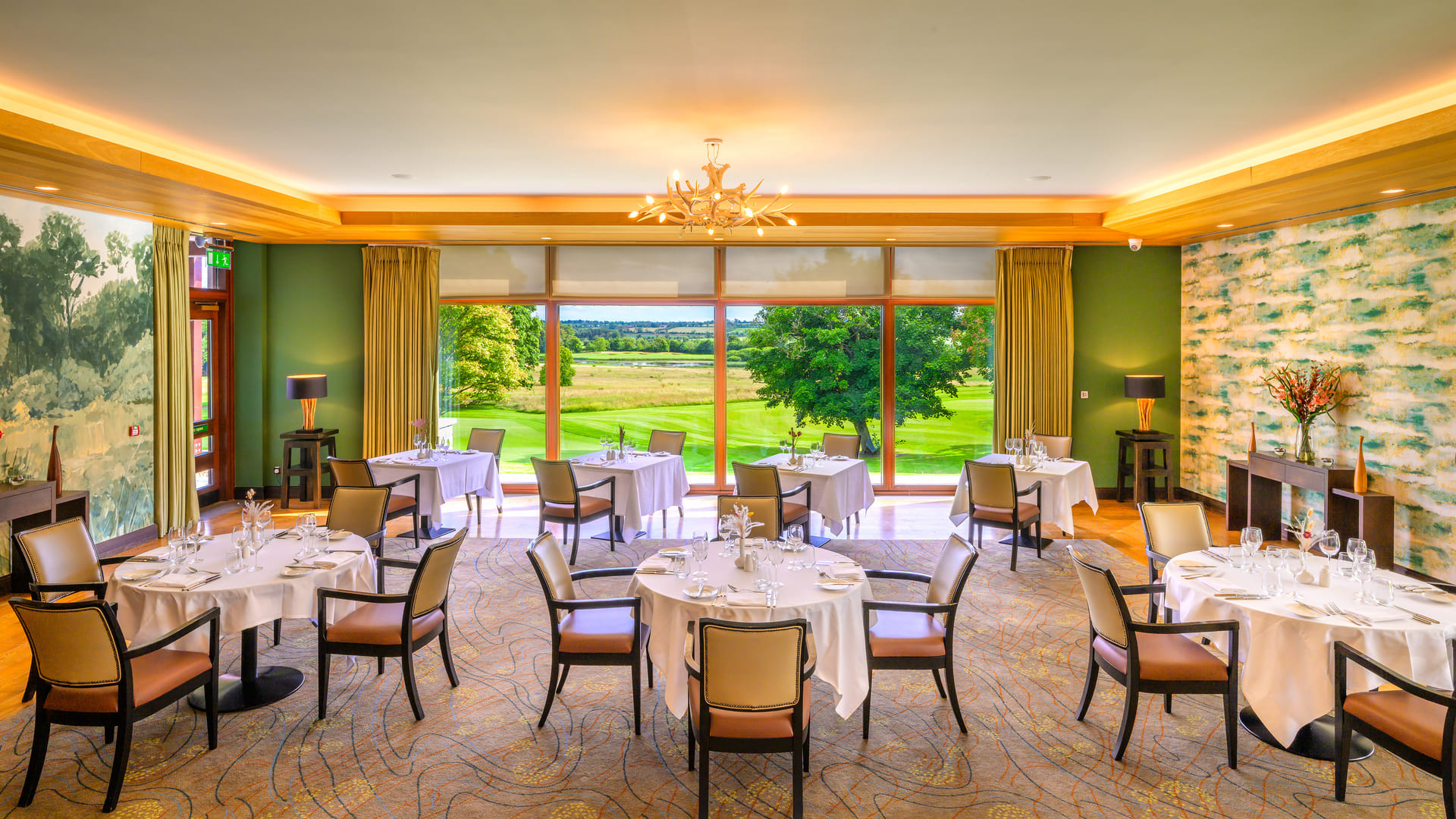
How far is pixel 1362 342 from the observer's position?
7.02 metres

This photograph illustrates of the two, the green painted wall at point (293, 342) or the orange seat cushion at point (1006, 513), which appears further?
the green painted wall at point (293, 342)

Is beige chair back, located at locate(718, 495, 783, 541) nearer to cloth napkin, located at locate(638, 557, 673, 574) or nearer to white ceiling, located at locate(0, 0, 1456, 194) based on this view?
cloth napkin, located at locate(638, 557, 673, 574)

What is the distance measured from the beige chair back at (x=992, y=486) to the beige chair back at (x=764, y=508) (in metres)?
2.47

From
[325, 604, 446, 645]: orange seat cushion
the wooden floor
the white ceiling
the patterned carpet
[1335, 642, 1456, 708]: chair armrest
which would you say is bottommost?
the patterned carpet

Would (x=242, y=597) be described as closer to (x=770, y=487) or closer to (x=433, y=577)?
(x=433, y=577)

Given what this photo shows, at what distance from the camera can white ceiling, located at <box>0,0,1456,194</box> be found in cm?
366

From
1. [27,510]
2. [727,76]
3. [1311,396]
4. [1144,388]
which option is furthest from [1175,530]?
[27,510]

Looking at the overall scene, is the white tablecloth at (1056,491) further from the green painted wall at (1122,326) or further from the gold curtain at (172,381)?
the gold curtain at (172,381)

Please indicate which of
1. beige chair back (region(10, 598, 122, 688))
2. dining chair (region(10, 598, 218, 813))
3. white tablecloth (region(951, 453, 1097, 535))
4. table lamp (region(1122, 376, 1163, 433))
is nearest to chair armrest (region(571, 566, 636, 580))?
dining chair (region(10, 598, 218, 813))

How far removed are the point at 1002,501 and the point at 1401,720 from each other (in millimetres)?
3727

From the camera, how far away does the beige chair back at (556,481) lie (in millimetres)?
6849

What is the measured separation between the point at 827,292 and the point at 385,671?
6926 millimetres

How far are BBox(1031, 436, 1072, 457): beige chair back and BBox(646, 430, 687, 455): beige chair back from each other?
12.5 ft

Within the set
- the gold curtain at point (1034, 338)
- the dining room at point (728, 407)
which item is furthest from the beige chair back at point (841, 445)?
the gold curtain at point (1034, 338)
